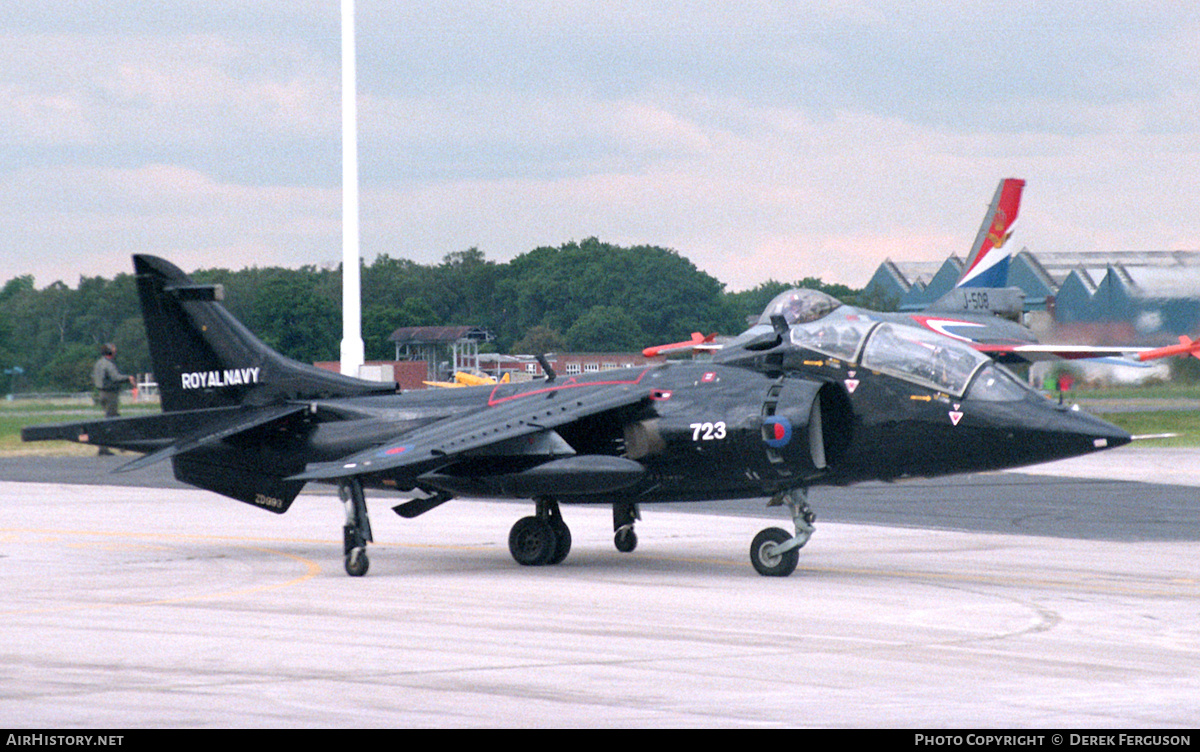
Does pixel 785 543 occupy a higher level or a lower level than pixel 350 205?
lower

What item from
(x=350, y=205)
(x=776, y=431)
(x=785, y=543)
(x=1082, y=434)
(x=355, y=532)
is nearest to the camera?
(x=1082, y=434)

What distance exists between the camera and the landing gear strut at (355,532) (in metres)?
14.7

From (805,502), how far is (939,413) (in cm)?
168

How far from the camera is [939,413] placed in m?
13.8

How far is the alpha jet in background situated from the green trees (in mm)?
46642

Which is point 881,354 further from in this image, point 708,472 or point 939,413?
point 708,472

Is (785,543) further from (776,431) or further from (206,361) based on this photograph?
(206,361)

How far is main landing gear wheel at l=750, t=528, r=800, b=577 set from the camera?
1440cm

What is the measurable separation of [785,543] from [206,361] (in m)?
7.47

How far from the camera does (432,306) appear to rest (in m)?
94.3

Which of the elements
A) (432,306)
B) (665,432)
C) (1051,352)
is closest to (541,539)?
(665,432)

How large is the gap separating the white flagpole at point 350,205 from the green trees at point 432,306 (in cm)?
2735

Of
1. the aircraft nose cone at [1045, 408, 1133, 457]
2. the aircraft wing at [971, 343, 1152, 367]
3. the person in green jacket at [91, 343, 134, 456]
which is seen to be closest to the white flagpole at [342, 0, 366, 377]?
the person in green jacket at [91, 343, 134, 456]

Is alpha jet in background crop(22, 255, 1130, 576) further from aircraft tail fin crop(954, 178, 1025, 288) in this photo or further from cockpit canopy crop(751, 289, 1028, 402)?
aircraft tail fin crop(954, 178, 1025, 288)
